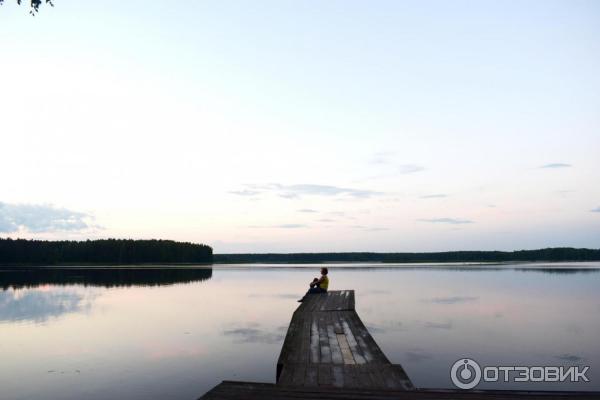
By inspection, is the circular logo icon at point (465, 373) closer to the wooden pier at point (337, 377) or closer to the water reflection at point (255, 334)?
the wooden pier at point (337, 377)

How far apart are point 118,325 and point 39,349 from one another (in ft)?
18.2

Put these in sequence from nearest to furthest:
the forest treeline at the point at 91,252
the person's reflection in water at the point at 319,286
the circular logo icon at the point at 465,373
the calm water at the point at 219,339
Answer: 1. the circular logo icon at the point at 465,373
2. the calm water at the point at 219,339
3. the person's reflection in water at the point at 319,286
4. the forest treeline at the point at 91,252

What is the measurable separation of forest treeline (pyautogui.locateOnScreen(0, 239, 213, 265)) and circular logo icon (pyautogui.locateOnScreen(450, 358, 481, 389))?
144 meters

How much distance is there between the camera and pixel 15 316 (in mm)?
24625

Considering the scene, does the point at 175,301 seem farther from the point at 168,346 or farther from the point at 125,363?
the point at 125,363

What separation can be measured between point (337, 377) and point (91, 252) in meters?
150

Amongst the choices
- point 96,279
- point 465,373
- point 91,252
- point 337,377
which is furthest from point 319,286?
point 91,252

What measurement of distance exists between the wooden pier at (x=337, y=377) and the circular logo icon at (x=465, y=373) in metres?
2.57

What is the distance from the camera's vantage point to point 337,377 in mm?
9180

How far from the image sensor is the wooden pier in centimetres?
779

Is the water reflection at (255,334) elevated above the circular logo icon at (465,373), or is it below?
below

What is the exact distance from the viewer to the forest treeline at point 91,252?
457 ft

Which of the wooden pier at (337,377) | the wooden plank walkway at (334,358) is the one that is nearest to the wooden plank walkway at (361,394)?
the wooden pier at (337,377)

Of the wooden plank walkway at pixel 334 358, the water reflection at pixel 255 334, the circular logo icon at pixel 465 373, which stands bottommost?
the water reflection at pixel 255 334
